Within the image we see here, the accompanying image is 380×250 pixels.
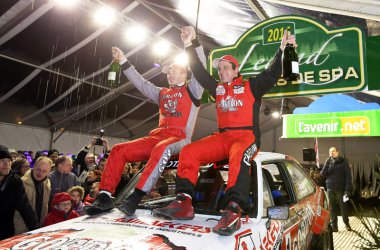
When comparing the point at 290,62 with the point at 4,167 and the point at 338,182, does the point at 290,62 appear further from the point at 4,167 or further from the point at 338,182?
the point at 338,182

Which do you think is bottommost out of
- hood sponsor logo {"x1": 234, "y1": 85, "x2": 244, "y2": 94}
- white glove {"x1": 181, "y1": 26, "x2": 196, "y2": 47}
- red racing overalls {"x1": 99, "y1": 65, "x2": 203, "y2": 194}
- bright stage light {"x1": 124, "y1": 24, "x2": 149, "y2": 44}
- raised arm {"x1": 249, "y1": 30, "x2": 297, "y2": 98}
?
red racing overalls {"x1": 99, "y1": 65, "x2": 203, "y2": 194}

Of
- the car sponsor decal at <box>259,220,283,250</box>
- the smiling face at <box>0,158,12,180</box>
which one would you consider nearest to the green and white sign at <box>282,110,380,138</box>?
the car sponsor decal at <box>259,220,283,250</box>

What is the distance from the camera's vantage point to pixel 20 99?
39.2 feet

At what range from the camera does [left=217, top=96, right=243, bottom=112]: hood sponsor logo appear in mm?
3240

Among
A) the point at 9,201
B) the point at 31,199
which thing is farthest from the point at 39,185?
the point at 9,201

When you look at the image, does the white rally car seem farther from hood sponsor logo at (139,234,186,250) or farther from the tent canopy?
the tent canopy

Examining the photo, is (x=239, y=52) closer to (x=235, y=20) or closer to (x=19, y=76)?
(x=235, y=20)

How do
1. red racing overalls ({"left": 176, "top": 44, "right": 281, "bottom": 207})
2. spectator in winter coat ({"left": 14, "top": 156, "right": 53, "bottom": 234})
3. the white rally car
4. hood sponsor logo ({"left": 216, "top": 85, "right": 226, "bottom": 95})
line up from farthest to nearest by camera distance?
spectator in winter coat ({"left": 14, "top": 156, "right": 53, "bottom": 234})
hood sponsor logo ({"left": 216, "top": 85, "right": 226, "bottom": 95})
red racing overalls ({"left": 176, "top": 44, "right": 281, "bottom": 207})
the white rally car

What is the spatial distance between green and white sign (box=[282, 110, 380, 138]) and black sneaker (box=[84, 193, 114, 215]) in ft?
15.5

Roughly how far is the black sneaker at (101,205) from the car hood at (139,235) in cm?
19

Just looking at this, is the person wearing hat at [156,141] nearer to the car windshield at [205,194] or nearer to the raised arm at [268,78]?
the car windshield at [205,194]

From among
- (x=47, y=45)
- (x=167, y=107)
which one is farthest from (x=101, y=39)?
(x=167, y=107)

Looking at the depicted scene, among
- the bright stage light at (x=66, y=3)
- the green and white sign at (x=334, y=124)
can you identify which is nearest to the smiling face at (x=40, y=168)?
the green and white sign at (x=334, y=124)

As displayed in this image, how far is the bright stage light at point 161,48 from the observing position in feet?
38.5
